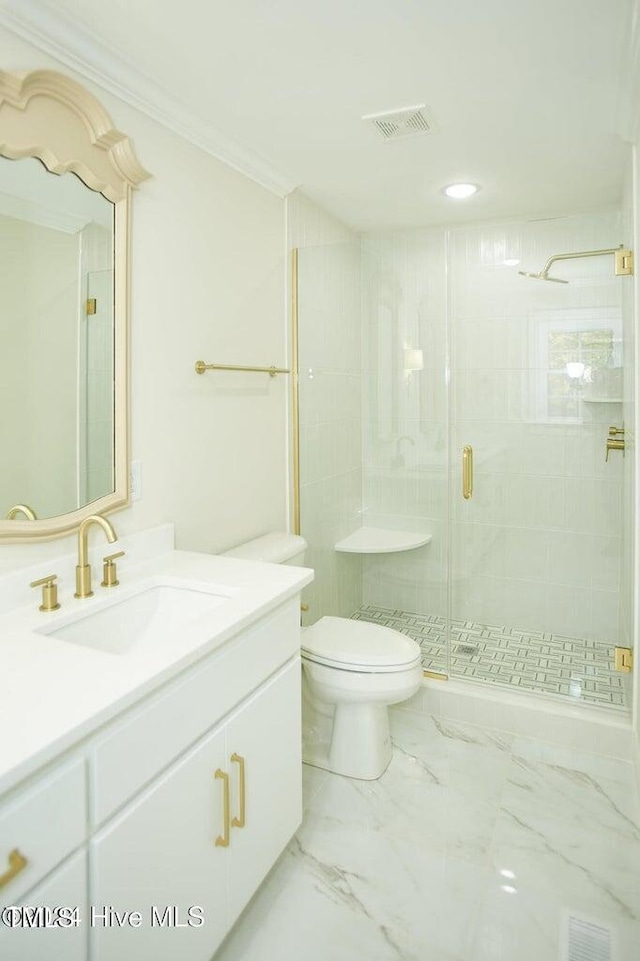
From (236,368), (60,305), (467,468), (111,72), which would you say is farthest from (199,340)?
(467,468)

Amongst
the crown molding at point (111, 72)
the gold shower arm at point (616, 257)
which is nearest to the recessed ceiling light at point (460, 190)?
the gold shower arm at point (616, 257)

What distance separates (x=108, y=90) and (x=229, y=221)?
63cm

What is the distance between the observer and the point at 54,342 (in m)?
1.54

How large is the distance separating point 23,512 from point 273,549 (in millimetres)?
1015

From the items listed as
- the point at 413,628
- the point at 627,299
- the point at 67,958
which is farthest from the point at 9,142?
the point at 413,628

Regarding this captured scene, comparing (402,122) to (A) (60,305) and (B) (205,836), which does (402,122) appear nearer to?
(A) (60,305)

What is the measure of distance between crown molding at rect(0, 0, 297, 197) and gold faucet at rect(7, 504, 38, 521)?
1.11m

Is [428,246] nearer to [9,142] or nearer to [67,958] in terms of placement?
[9,142]

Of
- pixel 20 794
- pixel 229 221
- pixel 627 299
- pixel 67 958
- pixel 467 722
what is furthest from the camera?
pixel 467 722

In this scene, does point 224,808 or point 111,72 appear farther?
point 111,72

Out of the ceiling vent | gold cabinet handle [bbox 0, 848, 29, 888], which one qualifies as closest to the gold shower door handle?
the ceiling vent

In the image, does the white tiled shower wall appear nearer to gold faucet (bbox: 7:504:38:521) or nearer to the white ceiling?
the white ceiling

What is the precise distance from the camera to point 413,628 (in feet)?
9.70

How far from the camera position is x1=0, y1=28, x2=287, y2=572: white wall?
6.01ft
